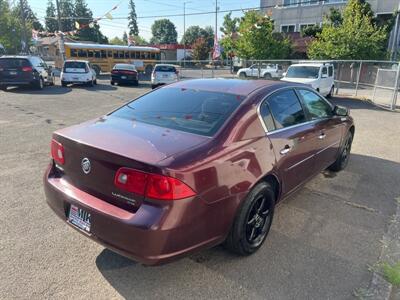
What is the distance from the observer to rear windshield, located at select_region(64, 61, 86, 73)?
1906cm

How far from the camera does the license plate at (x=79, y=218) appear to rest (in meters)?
2.65

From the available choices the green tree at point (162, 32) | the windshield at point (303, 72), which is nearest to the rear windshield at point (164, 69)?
the windshield at point (303, 72)

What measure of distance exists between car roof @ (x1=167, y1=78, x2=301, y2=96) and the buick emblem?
1.56 meters

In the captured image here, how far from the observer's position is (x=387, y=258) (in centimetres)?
320

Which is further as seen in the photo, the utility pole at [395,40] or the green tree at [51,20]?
the green tree at [51,20]

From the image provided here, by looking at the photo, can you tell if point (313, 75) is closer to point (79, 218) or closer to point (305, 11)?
point (79, 218)

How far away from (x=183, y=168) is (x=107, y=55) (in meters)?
31.2

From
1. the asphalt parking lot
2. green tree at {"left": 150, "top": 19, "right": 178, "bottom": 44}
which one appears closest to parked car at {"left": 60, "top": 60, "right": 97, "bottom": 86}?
the asphalt parking lot

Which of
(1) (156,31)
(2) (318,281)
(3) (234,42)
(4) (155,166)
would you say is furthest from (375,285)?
(1) (156,31)

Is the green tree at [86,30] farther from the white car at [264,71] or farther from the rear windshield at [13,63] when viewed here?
the rear windshield at [13,63]

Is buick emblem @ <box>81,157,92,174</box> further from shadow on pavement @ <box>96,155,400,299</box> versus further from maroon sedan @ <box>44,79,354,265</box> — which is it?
shadow on pavement @ <box>96,155,400,299</box>

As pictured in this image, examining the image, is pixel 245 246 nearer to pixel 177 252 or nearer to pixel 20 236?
pixel 177 252

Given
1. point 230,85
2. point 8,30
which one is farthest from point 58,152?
point 8,30

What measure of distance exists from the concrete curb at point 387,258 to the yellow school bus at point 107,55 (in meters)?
30.0
